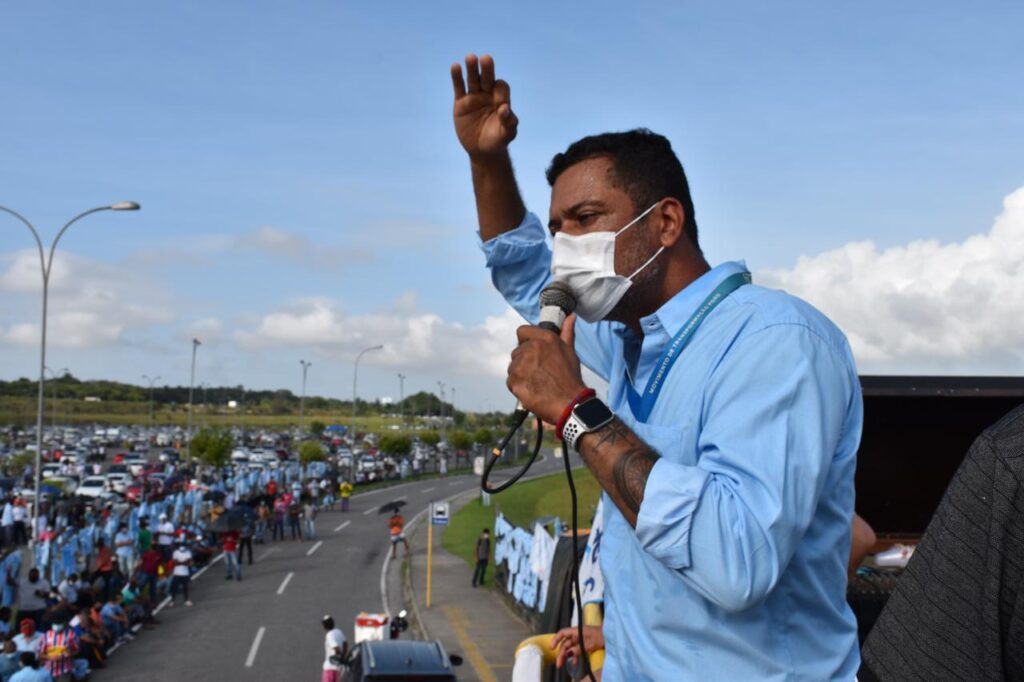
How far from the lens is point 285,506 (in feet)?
116

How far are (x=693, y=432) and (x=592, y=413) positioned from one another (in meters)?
0.18

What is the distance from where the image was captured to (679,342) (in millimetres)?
1976

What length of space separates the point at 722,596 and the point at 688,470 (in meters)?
0.20

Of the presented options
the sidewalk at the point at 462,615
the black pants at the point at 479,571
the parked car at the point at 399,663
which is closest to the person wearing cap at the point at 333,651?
the sidewalk at the point at 462,615

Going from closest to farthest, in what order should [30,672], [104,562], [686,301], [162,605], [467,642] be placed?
[686,301] < [30,672] < [467,642] < [104,562] < [162,605]

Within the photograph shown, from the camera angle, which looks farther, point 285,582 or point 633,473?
point 285,582

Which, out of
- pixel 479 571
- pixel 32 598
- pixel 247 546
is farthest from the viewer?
pixel 247 546

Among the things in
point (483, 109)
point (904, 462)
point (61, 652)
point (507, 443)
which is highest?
point (483, 109)

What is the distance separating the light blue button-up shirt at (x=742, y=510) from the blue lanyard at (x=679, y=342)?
2cm

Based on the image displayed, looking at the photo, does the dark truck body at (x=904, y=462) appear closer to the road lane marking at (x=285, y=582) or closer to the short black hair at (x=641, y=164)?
the short black hair at (x=641, y=164)

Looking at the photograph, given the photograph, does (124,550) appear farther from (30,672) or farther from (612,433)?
(612,433)

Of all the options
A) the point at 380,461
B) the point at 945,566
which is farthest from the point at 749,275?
the point at 380,461

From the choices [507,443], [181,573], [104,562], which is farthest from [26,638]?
[507,443]

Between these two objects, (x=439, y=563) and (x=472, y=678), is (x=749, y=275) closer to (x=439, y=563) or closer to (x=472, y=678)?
(x=472, y=678)
